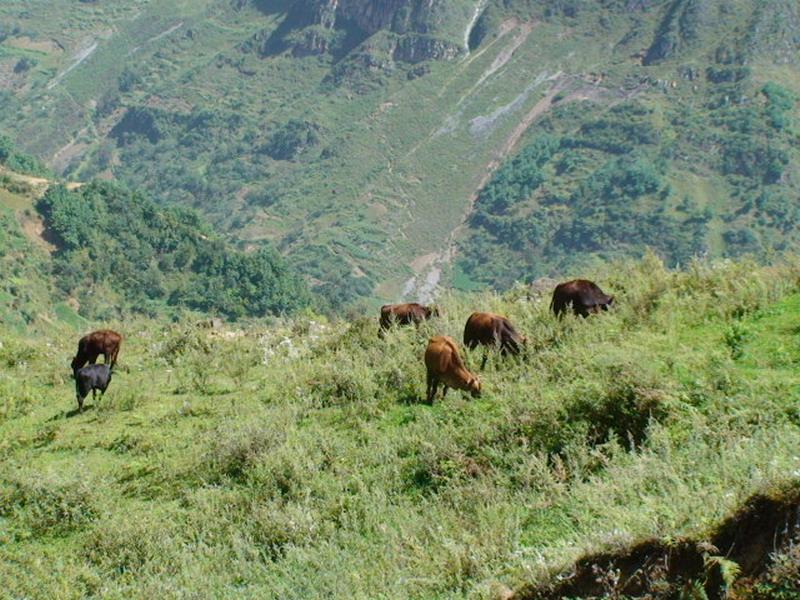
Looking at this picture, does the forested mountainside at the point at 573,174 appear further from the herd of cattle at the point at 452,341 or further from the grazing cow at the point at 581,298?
the grazing cow at the point at 581,298

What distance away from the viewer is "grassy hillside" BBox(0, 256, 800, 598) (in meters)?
4.88

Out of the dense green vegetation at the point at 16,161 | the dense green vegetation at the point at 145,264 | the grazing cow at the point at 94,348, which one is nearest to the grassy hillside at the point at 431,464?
the grazing cow at the point at 94,348

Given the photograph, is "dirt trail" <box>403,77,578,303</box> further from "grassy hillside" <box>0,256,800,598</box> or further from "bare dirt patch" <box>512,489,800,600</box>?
"bare dirt patch" <box>512,489,800,600</box>

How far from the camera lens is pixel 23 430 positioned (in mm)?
10680

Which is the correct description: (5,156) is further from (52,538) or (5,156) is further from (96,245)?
(52,538)

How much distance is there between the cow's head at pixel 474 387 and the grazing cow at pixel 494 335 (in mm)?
967

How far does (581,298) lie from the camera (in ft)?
33.9

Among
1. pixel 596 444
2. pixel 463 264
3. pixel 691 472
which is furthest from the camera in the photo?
pixel 463 264

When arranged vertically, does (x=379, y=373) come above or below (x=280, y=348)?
above

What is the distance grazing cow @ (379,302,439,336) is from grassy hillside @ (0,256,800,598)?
1340 mm

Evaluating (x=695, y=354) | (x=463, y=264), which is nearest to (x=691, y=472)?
(x=695, y=354)

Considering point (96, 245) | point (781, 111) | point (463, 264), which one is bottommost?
point (463, 264)

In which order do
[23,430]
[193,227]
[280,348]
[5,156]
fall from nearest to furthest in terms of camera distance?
1. [23,430]
2. [280,348]
3. [193,227]
4. [5,156]

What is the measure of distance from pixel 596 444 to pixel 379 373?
395cm
